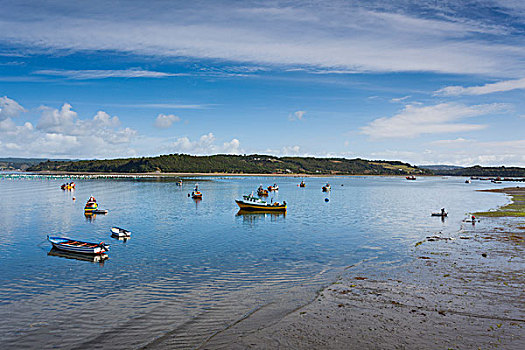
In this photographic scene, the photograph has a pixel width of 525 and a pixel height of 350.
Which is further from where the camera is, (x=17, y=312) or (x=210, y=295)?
(x=210, y=295)

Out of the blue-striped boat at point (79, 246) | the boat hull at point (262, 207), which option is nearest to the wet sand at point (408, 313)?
the blue-striped boat at point (79, 246)

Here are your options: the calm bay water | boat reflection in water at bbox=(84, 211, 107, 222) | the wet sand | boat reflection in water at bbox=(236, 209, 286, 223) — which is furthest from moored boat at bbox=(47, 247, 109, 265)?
boat reflection in water at bbox=(236, 209, 286, 223)

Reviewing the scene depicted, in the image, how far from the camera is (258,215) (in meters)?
58.9

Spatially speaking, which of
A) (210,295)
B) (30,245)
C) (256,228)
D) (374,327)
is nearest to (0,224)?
(30,245)

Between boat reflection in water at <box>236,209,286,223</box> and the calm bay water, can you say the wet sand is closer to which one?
the calm bay water

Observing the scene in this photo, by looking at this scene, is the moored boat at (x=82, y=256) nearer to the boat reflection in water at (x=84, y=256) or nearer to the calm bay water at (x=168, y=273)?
the boat reflection in water at (x=84, y=256)

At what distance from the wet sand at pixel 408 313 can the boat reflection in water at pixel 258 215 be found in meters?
28.6

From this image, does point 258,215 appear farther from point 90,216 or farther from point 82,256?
point 82,256

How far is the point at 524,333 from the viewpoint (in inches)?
565

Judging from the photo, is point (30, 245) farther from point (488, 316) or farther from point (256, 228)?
point (488, 316)

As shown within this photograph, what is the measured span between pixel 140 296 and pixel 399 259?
18.1 m

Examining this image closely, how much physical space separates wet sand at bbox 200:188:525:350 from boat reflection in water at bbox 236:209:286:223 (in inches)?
1126

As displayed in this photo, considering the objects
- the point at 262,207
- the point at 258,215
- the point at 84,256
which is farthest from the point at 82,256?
the point at 262,207

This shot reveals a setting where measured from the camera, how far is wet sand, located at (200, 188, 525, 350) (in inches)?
551
